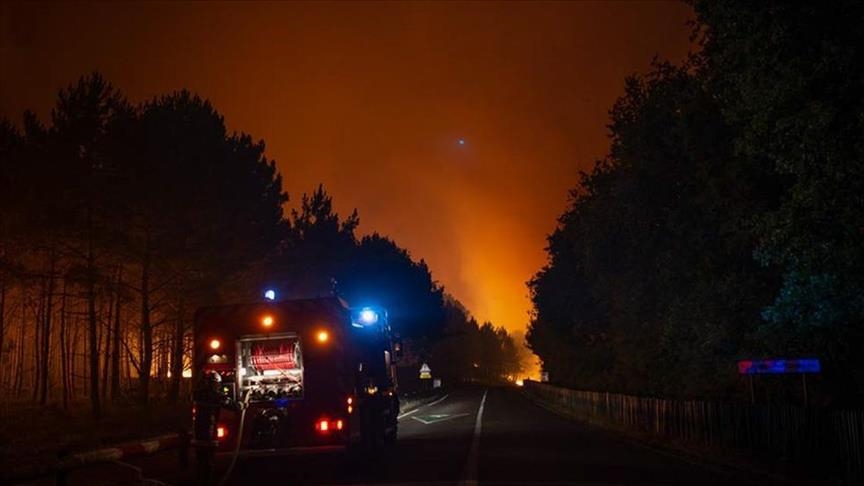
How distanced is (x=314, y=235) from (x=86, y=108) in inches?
1146

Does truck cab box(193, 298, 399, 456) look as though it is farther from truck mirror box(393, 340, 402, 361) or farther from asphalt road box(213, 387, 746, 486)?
truck mirror box(393, 340, 402, 361)

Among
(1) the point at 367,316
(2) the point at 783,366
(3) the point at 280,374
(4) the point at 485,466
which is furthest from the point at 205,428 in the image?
(2) the point at 783,366

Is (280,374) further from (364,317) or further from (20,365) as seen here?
(20,365)

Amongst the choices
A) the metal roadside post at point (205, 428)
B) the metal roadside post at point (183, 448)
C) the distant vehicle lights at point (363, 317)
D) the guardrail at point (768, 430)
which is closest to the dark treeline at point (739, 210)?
the guardrail at point (768, 430)

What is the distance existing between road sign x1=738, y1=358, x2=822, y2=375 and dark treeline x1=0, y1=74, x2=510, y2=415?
2287cm

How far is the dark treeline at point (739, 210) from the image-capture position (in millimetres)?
12266

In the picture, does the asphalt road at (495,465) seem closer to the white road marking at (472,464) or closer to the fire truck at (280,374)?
the white road marking at (472,464)

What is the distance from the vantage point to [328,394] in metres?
15.1

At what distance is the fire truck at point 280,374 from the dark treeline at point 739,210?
8.47 metres

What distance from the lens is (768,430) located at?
15742mm

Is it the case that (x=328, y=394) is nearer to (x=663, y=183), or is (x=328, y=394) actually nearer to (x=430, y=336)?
(x=663, y=183)

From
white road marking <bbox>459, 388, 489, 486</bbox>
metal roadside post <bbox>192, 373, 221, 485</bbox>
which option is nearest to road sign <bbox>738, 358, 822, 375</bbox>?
white road marking <bbox>459, 388, 489, 486</bbox>

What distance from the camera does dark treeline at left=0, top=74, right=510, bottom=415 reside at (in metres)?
28.5

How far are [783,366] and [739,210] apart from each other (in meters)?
7.07
